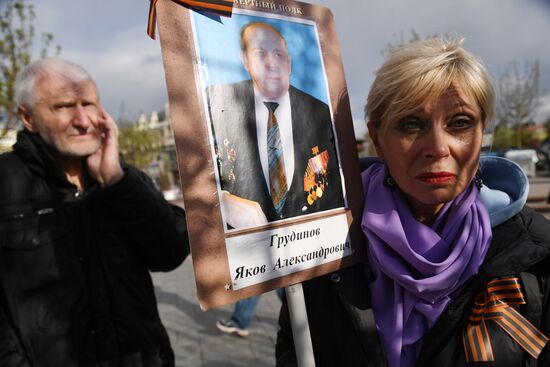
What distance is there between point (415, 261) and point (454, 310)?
182 mm

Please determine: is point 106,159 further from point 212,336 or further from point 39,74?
point 212,336

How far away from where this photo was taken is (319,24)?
1405 mm

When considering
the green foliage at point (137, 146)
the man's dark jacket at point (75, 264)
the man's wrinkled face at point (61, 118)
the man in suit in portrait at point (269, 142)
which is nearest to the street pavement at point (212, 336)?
the man's dark jacket at point (75, 264)

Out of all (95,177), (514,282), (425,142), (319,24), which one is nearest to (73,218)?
(95,177)

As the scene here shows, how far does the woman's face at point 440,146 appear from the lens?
1286 mm

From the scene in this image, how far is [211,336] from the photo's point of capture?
477 cm

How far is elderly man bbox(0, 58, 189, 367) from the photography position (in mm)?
1816

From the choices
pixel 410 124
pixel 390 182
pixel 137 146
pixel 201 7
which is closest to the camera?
pixel 201 7

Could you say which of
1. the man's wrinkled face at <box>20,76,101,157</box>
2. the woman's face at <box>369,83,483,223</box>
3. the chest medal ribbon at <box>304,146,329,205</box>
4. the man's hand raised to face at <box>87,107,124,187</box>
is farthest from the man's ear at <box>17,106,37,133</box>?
the woman's face at <box>369,83,483,223</box>

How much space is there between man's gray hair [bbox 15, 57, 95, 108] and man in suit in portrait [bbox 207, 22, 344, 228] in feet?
4.08

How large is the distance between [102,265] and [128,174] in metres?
0.44

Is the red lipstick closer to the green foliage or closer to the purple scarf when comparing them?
the purple scarf

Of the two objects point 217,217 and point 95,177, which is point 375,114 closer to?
point 217,217

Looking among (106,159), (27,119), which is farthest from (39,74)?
(106,159)
